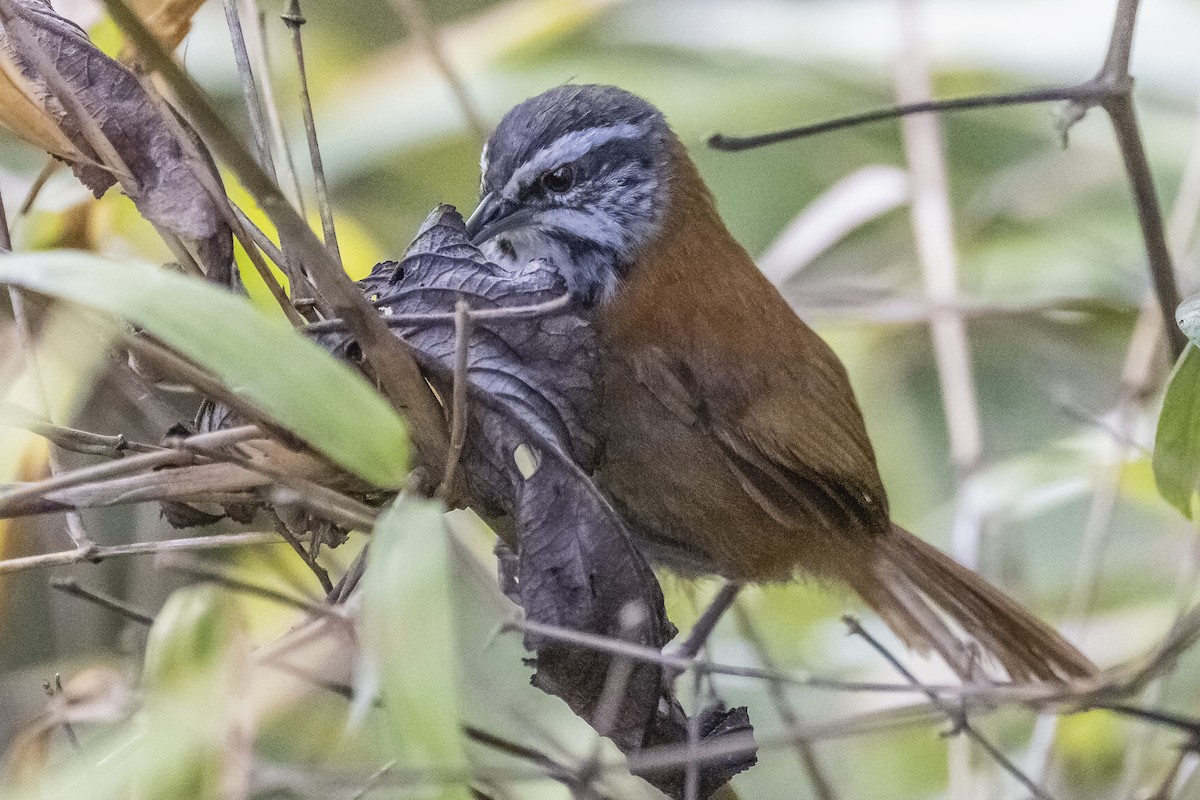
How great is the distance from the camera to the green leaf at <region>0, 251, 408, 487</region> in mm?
793

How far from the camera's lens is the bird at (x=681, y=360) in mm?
1731

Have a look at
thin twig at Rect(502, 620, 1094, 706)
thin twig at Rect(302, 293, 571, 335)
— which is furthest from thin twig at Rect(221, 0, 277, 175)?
thin twig at Rect(502, 620, 1094, 706)

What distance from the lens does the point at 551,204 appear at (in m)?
1.86

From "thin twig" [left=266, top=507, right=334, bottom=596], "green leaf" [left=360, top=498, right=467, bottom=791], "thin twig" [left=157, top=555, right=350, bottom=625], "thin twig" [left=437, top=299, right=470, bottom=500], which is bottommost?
"green leaf" [left=360, top=498, right=467, bottom=791]

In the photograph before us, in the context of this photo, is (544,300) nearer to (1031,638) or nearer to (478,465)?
(478,465)

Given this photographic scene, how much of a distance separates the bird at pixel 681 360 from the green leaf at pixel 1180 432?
45 cm

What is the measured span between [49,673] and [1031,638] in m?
1.69

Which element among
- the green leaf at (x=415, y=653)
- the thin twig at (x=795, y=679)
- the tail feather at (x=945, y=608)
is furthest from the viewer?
the tail feather at (x=945, y=608)

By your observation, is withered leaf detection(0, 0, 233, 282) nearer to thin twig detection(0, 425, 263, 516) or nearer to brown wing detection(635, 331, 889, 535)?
thin twig detection(0, 425, 263, 516)

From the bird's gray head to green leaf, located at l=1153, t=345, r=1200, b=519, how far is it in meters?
0.78

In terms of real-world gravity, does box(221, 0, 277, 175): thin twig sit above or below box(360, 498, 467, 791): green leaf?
above

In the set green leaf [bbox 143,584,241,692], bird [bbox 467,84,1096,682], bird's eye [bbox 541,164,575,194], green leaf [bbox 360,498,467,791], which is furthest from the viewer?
A: bird's eye [bbox 541,164,575,194]

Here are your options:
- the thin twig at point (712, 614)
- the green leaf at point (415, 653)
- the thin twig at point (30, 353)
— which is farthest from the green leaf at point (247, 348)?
the thin twig at point (712, 614)

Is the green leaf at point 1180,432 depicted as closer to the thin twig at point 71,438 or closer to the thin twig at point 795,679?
the thin twig at point 795,679
